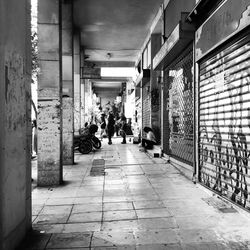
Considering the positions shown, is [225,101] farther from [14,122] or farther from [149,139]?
[149,139]

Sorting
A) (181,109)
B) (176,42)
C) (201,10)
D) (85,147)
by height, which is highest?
(201,10)

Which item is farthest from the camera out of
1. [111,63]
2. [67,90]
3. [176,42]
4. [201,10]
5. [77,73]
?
[111,63]

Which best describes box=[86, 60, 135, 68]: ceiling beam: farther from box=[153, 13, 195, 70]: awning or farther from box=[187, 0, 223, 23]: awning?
box=[187, 0, 223, 23]: awning

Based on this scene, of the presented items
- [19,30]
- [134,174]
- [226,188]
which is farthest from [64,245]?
[134,174]

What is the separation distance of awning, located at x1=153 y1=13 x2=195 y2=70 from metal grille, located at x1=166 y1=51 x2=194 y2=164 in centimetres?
27

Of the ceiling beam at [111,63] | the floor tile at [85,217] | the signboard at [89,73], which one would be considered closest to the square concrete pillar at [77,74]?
the signboard at [89,73]

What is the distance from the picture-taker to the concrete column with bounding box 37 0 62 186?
706cm

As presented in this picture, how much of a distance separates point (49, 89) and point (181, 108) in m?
3.77

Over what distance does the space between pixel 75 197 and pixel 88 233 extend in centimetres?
200

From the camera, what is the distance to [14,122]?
11.4 feet

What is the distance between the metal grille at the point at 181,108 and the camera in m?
8.09

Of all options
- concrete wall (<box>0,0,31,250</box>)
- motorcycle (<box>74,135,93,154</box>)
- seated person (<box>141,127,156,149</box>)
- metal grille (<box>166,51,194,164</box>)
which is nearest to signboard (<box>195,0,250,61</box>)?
metal grille (<box>166,51,194,164</box>)

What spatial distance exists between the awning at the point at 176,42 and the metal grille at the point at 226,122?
0.88 metres

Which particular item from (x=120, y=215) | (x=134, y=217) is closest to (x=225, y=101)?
(x=134, y=217)
